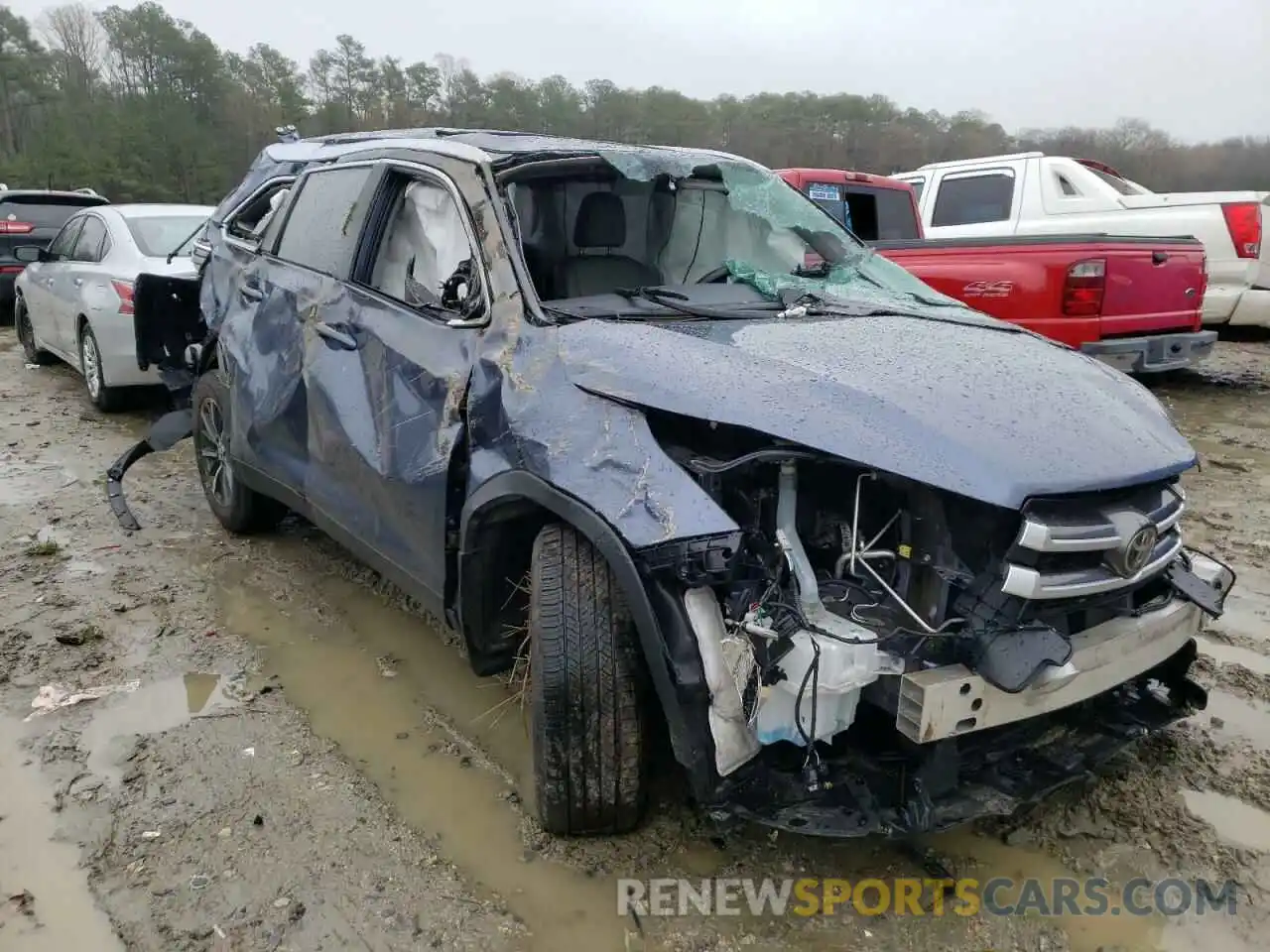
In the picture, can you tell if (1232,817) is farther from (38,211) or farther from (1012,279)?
(38,211)

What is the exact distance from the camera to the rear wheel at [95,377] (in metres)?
7.25

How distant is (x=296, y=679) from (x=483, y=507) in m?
1.36

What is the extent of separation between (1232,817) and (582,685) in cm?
192

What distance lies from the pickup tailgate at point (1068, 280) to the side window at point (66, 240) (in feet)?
21.6

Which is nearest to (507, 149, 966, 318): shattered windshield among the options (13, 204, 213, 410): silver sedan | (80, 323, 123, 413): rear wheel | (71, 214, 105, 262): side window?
(13, 204, 213, 410): silver sedan

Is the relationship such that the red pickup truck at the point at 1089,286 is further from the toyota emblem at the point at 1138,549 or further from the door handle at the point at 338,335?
the toyota emblem at the point at 1138,549

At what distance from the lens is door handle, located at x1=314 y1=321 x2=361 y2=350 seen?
342 centimetres

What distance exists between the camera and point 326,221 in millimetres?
3861

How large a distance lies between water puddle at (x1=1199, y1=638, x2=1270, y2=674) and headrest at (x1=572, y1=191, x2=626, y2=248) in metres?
2.80

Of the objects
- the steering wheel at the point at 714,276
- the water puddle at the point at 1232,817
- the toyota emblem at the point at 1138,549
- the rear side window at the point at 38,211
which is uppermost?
the rear side window at the point at 38,211

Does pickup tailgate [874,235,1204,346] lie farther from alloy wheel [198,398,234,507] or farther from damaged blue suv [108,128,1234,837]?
alloy wheel [198,398,234,507]

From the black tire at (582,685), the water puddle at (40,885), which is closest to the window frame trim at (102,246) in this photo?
the water puddle at (40,885)

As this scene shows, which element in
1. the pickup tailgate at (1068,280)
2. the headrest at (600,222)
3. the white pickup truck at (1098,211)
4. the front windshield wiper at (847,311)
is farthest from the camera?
the white pickup truck at (1098,211)

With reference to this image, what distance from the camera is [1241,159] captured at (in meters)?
24.0
